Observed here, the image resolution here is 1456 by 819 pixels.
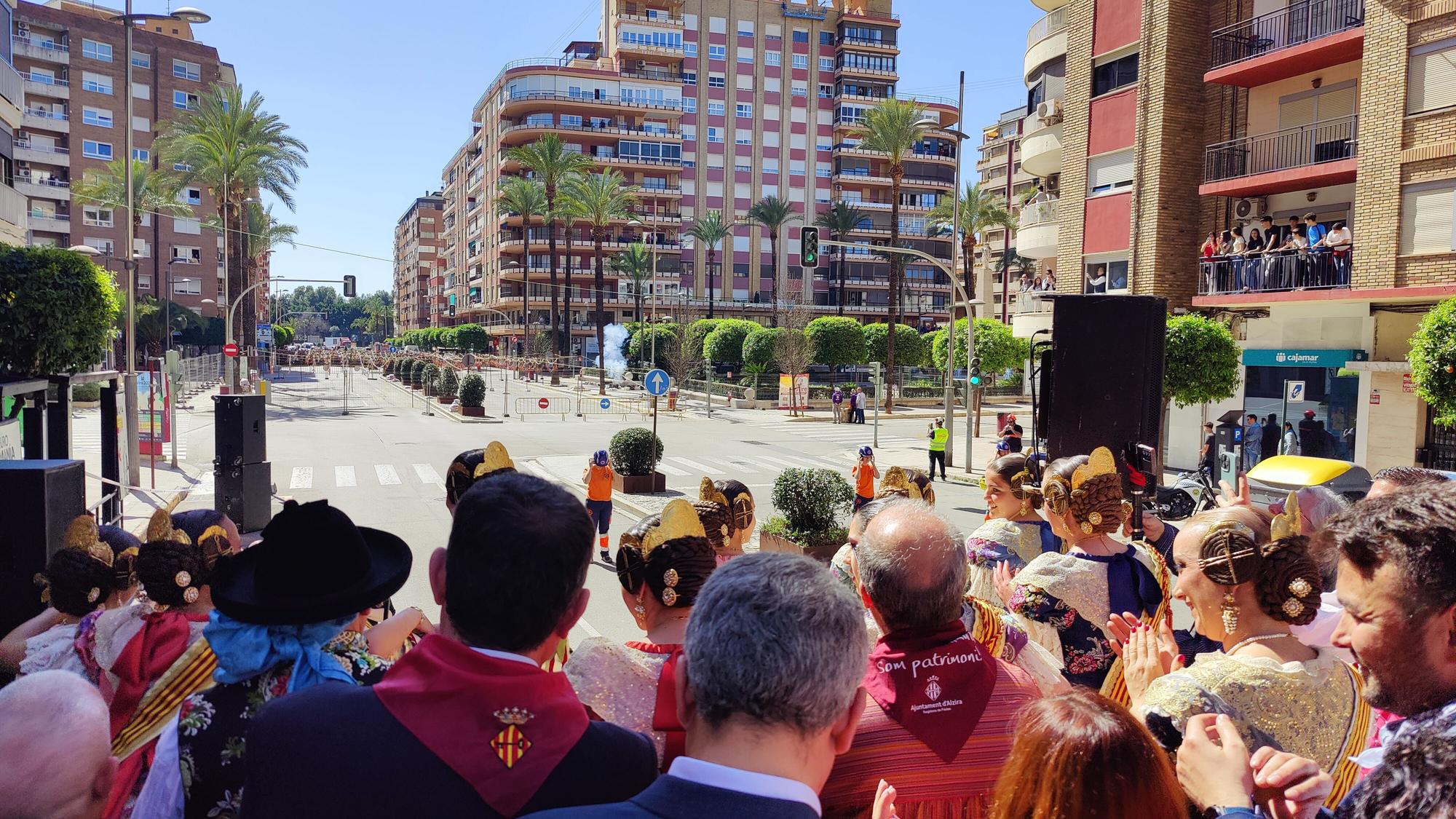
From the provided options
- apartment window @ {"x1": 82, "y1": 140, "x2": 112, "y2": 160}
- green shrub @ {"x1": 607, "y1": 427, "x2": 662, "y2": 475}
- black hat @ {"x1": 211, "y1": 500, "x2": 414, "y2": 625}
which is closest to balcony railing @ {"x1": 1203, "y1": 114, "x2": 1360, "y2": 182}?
green shrub @ {"x1": 607, "y1": 427, "x2": 662, "y2": 475}

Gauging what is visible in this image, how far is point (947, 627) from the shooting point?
258cm

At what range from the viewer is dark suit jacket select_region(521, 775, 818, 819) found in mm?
1499

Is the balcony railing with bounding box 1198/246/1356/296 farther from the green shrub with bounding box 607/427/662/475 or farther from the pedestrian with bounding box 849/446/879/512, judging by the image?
the pedestrian with bounding box 849/446/879/512

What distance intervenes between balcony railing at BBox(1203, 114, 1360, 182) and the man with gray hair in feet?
75.4

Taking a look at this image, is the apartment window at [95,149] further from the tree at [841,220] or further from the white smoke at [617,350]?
the tree at [841,220]

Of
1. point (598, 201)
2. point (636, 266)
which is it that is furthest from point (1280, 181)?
point (636, 266)

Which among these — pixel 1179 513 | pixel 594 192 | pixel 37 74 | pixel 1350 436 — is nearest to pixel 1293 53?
pixel 1350 436

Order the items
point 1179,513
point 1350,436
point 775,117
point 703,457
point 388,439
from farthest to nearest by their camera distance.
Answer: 1. point 775,117
2. point 388,439
3. point 703,457
4. point 1350,436
5. point 1179,513

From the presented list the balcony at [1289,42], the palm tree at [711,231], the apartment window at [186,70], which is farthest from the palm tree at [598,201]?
the balcony at [1289,42]

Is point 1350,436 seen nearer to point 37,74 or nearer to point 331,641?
point 331,641

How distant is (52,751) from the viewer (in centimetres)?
210

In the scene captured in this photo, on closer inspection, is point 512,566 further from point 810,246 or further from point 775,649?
point 810,246

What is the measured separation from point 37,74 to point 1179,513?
81.9m

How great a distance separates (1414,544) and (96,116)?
285 ft
